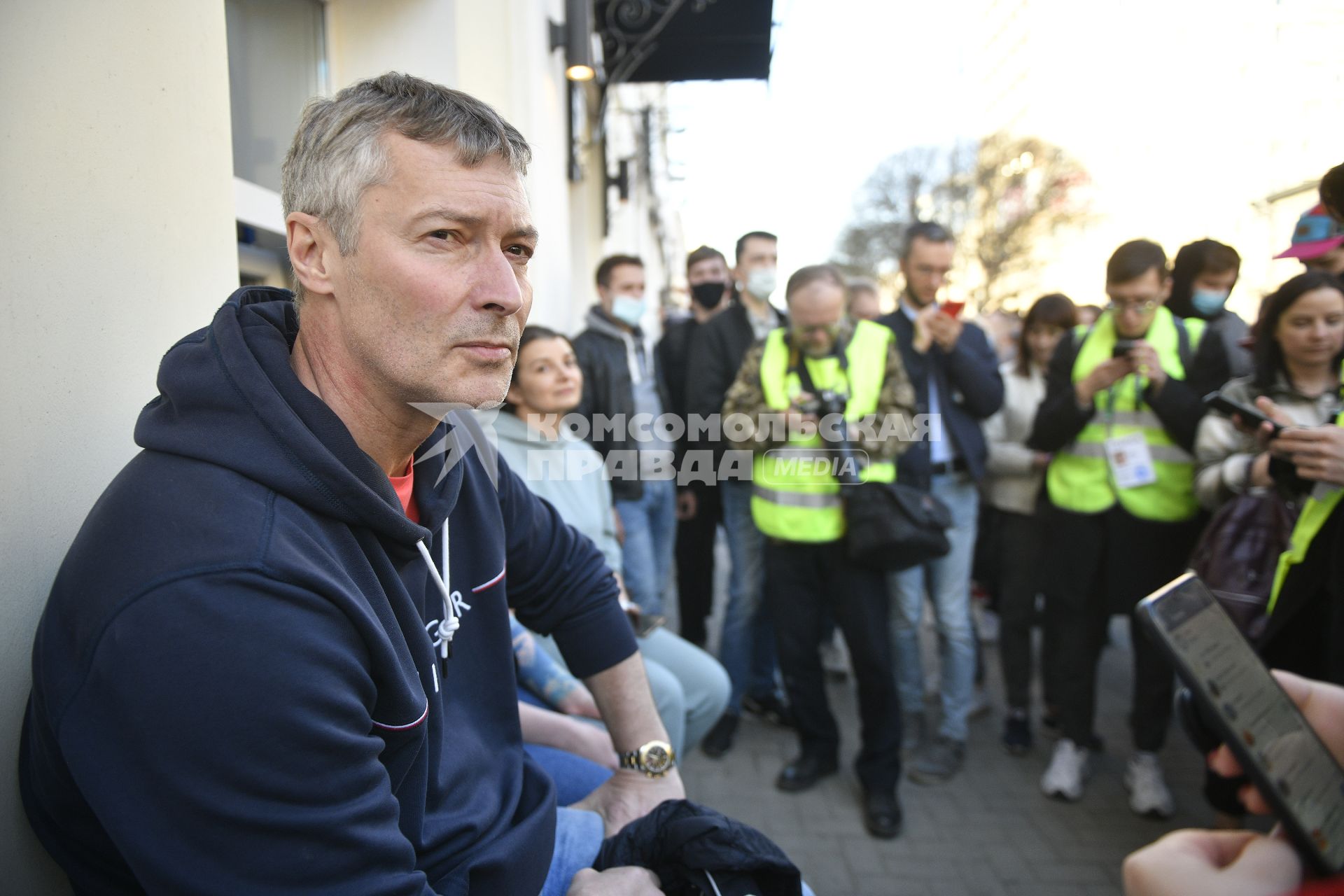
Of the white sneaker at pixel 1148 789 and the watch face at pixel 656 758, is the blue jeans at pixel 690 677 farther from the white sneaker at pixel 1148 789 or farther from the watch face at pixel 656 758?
the white sneaker at pixel 1148 789

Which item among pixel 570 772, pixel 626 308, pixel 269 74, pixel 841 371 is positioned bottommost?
pixel 570 772

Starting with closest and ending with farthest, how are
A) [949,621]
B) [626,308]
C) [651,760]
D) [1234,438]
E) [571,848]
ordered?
[571,848], [651,760], [1234,438], [949,621], [626,308]

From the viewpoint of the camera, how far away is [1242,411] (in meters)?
2.57

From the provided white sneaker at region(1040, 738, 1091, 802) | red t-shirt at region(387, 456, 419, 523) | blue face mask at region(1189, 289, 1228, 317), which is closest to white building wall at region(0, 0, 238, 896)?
red t-shirt at region(387, 456, 419, 523)

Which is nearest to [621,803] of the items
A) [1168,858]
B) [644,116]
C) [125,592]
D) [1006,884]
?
[1168,858]

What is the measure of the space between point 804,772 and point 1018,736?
3.58 feet

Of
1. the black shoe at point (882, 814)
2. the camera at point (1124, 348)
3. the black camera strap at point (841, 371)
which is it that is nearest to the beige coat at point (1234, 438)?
the camera at point (1124, 348)

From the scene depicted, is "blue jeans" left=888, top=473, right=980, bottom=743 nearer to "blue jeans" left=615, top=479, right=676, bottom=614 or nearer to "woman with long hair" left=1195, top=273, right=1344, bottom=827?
"woman with long hair" left=1195, top=273, right=1344, bottom=827

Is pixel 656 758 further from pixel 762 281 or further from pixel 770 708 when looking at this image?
pixel 762 281

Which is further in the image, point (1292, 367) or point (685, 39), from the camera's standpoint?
point (685, 39)

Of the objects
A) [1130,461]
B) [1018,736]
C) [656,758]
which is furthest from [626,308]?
[656,758]

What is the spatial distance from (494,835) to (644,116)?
8.38m

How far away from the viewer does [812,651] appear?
3.34 meters

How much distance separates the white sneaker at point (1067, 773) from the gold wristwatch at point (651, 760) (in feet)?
7.56
